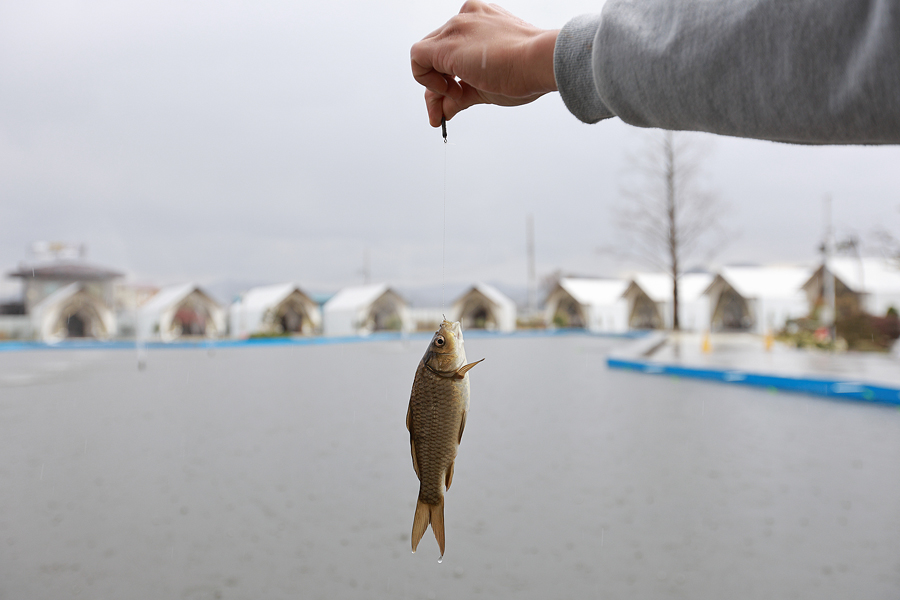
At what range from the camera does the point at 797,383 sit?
930cm

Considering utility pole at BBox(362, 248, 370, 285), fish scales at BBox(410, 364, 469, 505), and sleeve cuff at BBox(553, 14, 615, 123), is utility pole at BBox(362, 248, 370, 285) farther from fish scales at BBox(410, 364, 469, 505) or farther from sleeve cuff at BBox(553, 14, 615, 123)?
sleeve cuff at BBox(553, 14, 615, 123)

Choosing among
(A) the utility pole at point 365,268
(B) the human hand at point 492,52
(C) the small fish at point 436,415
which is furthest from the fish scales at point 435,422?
(A) the utility pole at point 365,268

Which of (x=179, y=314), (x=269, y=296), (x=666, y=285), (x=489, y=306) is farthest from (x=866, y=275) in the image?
(x=179, y=314)

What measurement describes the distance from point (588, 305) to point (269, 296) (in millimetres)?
14804

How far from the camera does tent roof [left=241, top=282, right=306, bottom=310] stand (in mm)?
27625

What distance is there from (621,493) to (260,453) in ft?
12.6

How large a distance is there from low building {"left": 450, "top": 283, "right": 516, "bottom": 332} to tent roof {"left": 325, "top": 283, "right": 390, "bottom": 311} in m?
4.06

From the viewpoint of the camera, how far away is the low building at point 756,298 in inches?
804

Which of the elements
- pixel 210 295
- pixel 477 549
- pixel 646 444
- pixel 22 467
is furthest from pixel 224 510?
pixel 210 295

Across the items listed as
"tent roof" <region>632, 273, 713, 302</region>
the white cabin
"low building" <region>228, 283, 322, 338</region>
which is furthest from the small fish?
the white cabin

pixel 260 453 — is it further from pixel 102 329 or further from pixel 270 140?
pixel 270 140

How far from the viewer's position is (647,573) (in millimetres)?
4117

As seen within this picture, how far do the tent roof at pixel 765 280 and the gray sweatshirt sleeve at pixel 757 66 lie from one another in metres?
22.2

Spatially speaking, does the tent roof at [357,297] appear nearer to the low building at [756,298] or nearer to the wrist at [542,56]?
the low building at [756,298]
